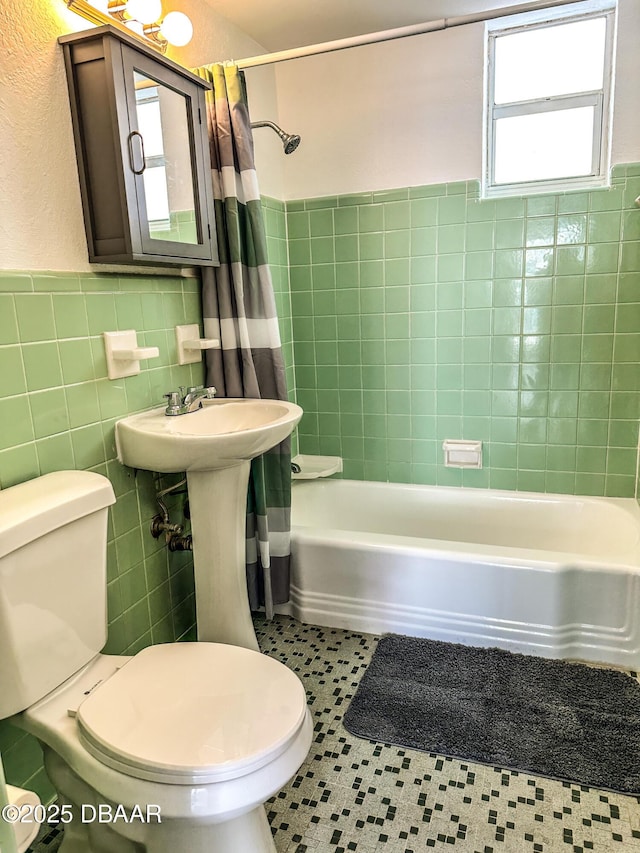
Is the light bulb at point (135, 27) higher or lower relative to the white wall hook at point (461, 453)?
higher

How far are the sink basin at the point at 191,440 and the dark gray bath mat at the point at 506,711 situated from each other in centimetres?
92

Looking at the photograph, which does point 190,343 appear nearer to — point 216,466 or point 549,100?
point 216,466

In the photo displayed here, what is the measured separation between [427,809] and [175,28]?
228cm

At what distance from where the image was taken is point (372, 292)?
2.71 metres

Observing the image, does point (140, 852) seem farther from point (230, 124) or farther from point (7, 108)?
point (230, 124)

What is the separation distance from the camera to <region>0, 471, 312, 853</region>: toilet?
1.11m

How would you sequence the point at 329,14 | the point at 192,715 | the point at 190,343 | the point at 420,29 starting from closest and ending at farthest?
the point at 192,715
the point at 420,29
the point at 190,343
the point at 329,14

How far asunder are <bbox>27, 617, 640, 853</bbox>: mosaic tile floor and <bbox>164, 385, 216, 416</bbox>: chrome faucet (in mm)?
1063

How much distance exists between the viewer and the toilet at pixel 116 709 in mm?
1106

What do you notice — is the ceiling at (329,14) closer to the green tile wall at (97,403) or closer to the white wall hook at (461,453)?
the green tile wall at (97,403)

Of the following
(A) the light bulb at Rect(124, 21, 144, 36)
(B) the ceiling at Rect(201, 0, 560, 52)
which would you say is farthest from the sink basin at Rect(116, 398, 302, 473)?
(B) the ceiling at Rect(201, 0, 560, 52)

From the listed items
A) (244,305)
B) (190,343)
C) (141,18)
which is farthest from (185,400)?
(141,18)

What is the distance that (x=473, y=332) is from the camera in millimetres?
2586

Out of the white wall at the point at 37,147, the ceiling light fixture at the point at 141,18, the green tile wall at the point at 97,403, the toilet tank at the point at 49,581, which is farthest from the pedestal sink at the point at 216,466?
the ceiling light fixture at the point at 141,18
